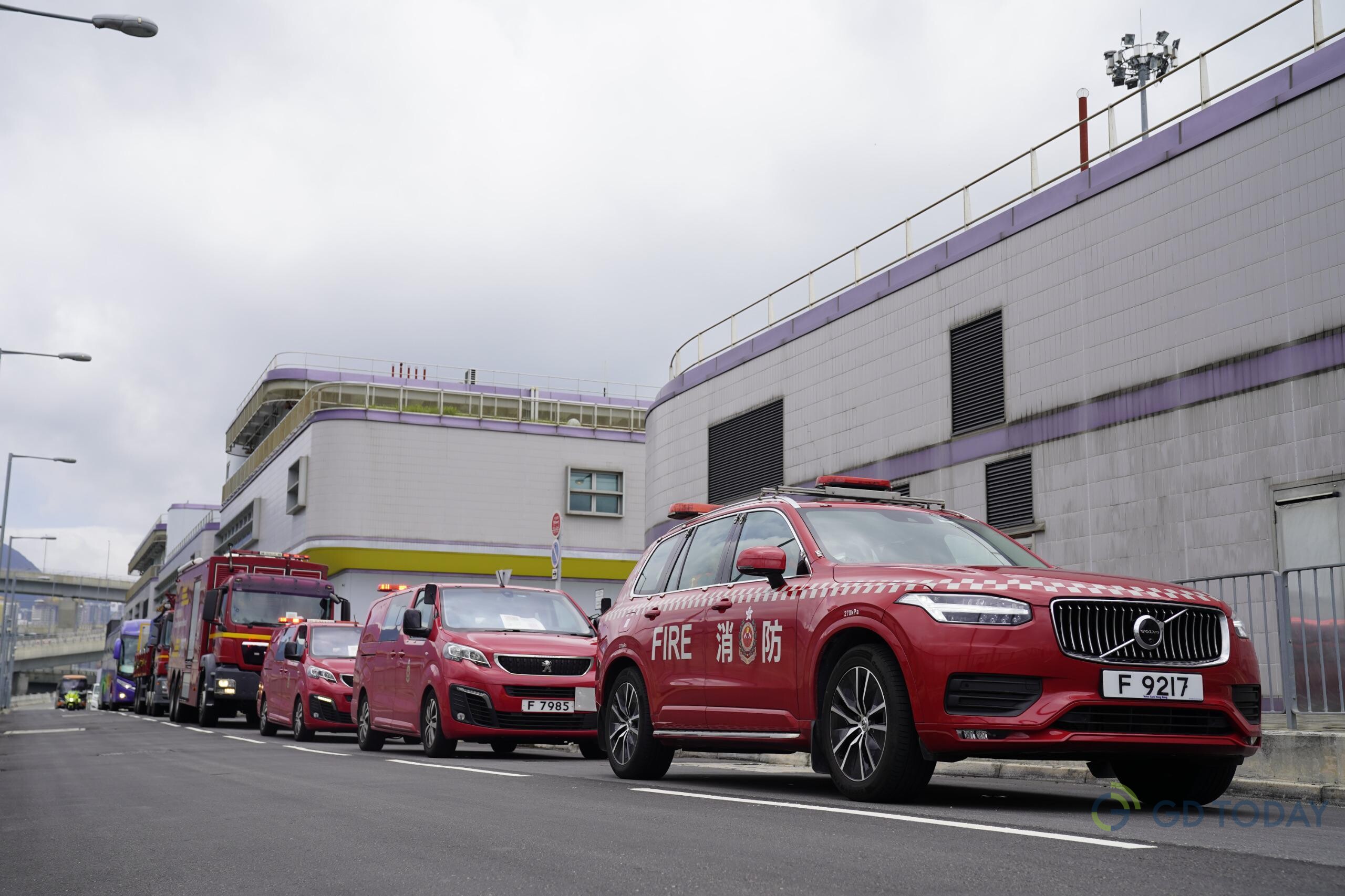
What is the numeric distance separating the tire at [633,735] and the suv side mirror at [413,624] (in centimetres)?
490

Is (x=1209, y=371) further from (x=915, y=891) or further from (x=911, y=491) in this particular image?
(x=915, y=891)

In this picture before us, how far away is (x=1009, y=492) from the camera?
68.6 feet

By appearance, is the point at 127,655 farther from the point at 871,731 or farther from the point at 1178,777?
the point at 1178,777

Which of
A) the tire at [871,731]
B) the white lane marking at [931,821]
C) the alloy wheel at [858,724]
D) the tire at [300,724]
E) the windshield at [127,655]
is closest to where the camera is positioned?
the white lane marking at [931,821]

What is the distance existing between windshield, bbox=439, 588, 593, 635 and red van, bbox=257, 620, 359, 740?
4449 millimetres

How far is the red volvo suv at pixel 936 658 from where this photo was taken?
708 centimetres

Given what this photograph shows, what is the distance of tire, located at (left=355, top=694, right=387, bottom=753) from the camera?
56.7ft

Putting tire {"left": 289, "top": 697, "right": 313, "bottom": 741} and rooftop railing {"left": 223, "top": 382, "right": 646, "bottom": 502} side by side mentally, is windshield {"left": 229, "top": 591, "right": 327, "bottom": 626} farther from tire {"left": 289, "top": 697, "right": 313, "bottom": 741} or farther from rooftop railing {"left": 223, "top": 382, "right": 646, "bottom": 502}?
rooftop railing {"left": 223, "top": 382, "right": 646, "bottom": 502}

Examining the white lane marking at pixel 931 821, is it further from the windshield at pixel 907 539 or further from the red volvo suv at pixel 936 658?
the windshield at pixel 907 539

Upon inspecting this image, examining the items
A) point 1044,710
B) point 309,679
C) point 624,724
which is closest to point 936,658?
point 1044,710

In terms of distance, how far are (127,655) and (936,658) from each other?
164 ft

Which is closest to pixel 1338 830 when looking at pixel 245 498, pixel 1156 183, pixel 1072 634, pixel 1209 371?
pixel 1072 634

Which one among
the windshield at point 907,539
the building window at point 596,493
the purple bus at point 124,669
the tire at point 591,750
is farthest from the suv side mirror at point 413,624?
the building window at point 596,493

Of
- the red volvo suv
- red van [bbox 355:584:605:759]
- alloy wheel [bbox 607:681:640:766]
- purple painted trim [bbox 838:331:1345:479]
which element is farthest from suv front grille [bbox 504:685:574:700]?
purple painted trim [bbox 838:331:1345:479]
